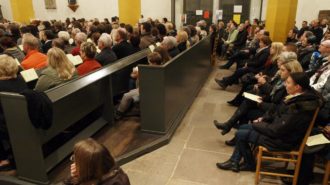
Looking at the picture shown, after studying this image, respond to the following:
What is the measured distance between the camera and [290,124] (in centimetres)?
279

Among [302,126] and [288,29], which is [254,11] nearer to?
[288,29]

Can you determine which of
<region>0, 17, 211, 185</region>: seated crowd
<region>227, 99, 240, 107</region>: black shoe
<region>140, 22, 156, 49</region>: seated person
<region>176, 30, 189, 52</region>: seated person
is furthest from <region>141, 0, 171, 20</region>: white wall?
<region>227, 99, 240, 107</region>: black shoe

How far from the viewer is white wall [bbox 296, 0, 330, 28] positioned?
11609 millimetres

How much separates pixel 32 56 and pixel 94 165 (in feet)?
11.4

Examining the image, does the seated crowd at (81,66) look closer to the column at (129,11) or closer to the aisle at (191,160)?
the aisle at (191,160)

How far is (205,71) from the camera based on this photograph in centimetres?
739

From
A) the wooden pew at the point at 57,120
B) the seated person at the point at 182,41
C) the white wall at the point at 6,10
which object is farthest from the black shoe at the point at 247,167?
the white wall at the point at 6,10

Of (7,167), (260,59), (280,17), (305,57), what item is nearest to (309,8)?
(280,17)

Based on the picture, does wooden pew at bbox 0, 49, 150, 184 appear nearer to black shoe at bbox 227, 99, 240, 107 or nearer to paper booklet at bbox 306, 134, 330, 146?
black shoe at bbox 227, 99, 240, 107

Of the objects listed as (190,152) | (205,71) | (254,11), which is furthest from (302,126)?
(254,11)

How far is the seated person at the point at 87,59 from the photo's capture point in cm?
437

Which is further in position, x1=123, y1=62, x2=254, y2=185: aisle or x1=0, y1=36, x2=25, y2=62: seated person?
x1=0, y1=36, x2=25, y2=62: seated person

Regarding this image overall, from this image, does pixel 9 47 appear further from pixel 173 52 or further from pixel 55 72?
pixel 173 52

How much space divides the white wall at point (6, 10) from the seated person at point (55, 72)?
537 inches
